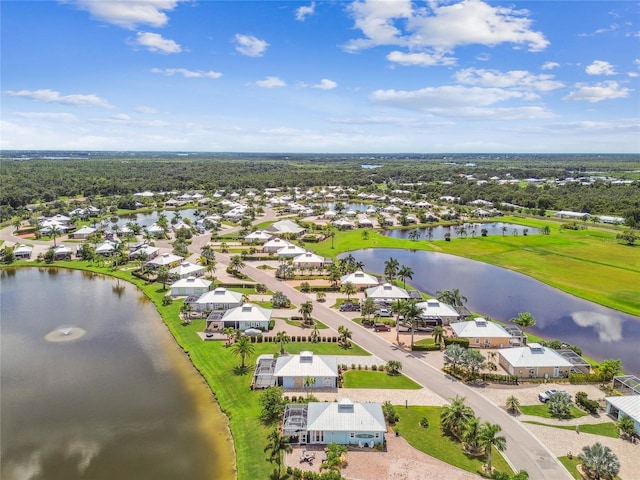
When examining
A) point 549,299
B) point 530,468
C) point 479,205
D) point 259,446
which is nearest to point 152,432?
point 259,446

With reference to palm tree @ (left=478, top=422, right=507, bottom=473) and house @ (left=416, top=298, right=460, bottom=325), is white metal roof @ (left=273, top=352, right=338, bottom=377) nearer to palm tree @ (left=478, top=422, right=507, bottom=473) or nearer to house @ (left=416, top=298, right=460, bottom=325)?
palm tree @ (left=478, top=422, right=507, bottom=473)

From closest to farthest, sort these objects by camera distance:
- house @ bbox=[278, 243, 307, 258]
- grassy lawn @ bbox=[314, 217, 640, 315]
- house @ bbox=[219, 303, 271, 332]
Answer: house @ bbox=[219, 303, 271, 332]
grassy lawn @ bbox=[314, 217, 640, 315]
house @ bbox=[278, 243, 307, 258]

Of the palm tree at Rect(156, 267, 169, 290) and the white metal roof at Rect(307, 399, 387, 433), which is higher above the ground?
the palm tree at Rect(156, 267, 169, 290)

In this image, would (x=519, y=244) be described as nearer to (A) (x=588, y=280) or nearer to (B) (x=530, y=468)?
(A) (x=588, y=280)

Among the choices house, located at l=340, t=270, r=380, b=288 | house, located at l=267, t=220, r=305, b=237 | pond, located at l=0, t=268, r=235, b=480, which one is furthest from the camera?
house, located at l=267, t=220, r=305, b=237

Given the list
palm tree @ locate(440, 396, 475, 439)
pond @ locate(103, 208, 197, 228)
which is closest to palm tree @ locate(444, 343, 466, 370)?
palm tree @ locate(440, 396, 475, 439)

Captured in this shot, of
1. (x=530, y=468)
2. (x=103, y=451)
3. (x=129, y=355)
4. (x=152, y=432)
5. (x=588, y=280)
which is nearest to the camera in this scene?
(x=530, y=468)

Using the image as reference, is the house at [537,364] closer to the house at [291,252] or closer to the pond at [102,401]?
the pond at [102,401]

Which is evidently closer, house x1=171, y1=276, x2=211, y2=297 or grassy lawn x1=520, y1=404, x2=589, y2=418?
grassy lawn x1=520, y1=404, x2=589, y2=418
